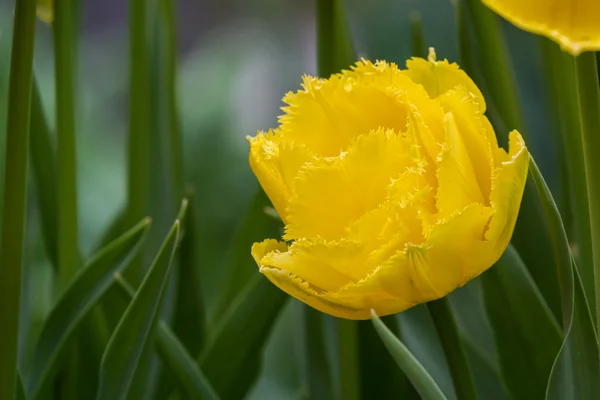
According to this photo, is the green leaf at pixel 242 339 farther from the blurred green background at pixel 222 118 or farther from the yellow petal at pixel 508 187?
the yellow petal at pixel 508 187

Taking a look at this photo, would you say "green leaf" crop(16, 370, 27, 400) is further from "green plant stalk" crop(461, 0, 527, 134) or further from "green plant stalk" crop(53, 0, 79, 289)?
"green plant stalk" crop(461, 0, 527, 134)

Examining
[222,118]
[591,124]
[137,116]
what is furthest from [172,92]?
[222,118]

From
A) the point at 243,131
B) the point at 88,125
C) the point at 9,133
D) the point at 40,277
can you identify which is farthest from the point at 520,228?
the point at 88,125

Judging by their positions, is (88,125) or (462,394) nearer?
(462,394)

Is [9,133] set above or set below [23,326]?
above

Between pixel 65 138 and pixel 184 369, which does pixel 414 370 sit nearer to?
pixel 184 369

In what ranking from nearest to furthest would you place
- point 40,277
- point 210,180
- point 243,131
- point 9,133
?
point 9,133, point 40,277, point 210,180, point 243,131

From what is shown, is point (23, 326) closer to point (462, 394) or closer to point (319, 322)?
point (319, 322)
